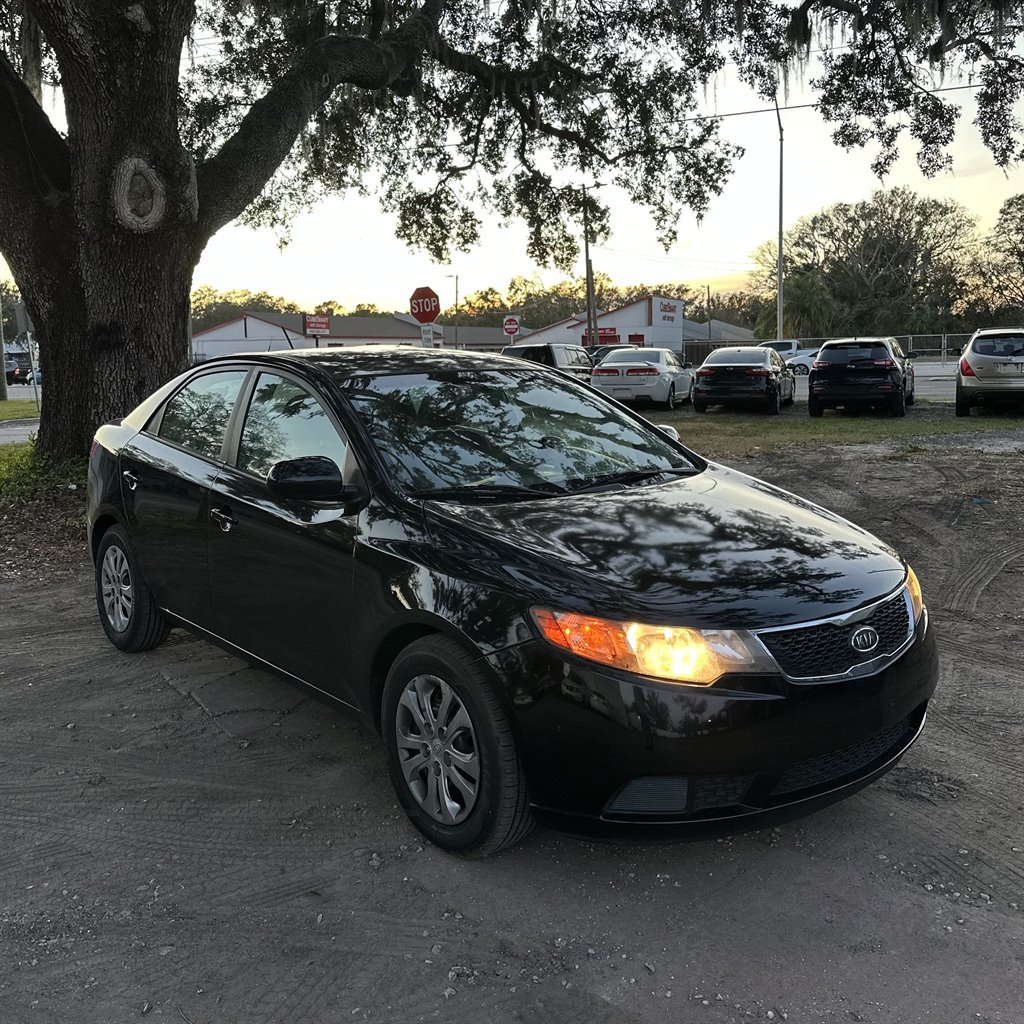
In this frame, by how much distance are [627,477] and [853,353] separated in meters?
16.7

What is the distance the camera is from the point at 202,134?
14.5 m

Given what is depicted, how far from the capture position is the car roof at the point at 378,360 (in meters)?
4.22

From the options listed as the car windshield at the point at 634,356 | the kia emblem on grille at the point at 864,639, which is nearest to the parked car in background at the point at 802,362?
the car windshield at the point at 634,356

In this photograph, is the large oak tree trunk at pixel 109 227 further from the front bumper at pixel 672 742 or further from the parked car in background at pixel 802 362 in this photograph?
the parked car in background at pixel 802 362

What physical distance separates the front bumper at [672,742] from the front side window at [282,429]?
1.38 metres

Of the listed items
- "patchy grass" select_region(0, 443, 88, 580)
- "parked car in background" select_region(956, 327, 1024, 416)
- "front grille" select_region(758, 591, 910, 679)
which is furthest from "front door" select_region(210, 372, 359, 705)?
"parked car in background" select_region(956, 327, 1024, 416)

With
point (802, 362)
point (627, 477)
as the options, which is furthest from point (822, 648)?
point (802, 362)

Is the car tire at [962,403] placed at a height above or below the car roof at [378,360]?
below

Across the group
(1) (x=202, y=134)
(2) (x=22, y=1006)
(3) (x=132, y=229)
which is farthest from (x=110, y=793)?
(1) (x=202, y=134)

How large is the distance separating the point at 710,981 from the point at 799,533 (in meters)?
1.54

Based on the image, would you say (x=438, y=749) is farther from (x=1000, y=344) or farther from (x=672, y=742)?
(x=1000, y=344)

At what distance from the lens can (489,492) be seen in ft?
11.9

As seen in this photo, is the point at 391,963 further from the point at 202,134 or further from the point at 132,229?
the point at 202,134

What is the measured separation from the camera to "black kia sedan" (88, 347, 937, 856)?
9.24 ft
